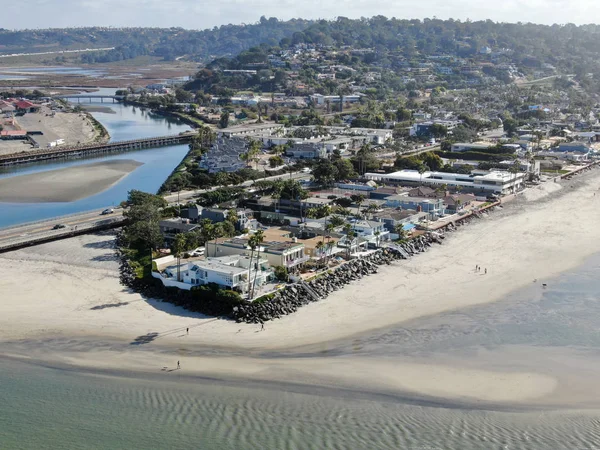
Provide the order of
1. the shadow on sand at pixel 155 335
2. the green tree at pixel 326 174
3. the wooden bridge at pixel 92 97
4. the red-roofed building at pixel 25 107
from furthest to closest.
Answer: the wooden bridge at pixel 92 97 → the red-roofed building at pixel 25 107 → the green tree at pixel 326 174 → the shadow on sand at pixel 155 335

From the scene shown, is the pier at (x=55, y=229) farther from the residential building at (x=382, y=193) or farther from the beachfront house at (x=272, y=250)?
the residential building at (x=382, y=193)

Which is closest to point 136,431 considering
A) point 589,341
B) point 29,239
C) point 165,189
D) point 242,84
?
point 589,341

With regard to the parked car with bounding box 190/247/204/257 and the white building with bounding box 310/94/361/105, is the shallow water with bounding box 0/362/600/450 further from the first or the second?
the white building with bounding box 310/94/361/105

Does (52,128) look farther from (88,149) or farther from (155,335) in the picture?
(155,335)

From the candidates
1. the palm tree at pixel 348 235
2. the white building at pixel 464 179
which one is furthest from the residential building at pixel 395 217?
the white building at pixel 464 179

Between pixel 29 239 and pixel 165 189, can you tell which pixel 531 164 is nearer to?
pixel 165 189

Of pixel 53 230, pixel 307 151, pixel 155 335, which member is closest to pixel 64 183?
pixel 53 230
